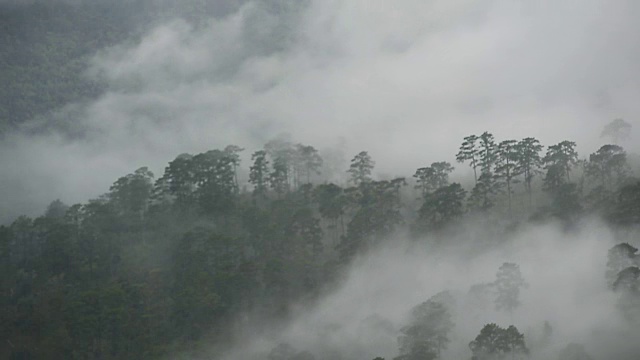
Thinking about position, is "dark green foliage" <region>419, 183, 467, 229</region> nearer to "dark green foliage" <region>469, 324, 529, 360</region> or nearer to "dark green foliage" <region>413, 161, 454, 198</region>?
"dark green foliage" <region>413, 161, 454, 198</region>

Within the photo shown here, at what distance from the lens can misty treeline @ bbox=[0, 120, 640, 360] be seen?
72.4 metres

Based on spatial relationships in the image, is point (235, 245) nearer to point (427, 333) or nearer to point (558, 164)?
point (427, 333)

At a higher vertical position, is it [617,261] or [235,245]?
[235,245]

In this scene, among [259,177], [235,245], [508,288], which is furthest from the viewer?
[259,177]

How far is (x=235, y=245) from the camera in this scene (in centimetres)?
8400

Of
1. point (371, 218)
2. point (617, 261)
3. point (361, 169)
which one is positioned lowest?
point (617, 261)

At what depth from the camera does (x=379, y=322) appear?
219ft

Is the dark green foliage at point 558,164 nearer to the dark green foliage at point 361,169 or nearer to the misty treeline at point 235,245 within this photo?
the misty treeline at point 235,245

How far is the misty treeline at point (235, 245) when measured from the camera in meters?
72.4

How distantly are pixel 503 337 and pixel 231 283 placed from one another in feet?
118

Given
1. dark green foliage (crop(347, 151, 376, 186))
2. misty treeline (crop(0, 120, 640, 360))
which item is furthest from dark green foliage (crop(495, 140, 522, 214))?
dark green foliage (crop(347, 151, 376, 186))

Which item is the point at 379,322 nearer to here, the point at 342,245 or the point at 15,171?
the point at 342,245

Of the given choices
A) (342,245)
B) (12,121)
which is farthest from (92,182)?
(342,245)

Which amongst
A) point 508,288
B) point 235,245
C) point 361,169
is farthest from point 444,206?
point 235,245
